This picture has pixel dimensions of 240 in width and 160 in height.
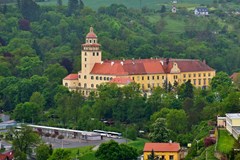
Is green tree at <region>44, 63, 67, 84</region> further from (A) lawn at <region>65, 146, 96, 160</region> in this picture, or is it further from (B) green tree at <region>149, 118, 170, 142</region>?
(B) green tree at <region>149, 118, 170, 142</region>

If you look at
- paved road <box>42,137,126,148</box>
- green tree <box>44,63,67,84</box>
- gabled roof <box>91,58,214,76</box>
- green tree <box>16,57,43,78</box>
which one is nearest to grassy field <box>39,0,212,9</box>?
green tree <box>16,57,43,78</box>

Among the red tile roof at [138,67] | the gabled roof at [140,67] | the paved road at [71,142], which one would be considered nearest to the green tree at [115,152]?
the paved road at [71,142]

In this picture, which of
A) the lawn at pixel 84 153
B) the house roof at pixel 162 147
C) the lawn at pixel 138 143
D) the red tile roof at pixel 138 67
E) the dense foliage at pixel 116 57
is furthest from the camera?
the red tile roof at pixel 138 67

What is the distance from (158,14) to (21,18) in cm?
2079

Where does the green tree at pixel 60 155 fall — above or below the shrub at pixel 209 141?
Result: below

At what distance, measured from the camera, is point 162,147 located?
6625cm

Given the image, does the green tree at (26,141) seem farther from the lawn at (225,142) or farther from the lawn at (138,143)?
the lawn at (225,142)

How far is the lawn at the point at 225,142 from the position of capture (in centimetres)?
5646

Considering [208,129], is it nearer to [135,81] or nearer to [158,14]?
[135,81]

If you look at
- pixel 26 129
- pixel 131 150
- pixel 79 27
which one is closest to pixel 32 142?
pixel 26 129

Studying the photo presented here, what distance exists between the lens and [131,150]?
68.7 meters

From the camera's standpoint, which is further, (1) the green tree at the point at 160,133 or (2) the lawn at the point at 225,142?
(1) the green tree at the point at 160,133

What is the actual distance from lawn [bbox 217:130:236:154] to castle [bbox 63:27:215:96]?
31.9m

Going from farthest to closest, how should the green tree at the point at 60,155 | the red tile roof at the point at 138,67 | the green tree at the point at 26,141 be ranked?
the red tile roof at the point at 138,67 → the green tree at the point at 26,141 → the green tree at the point at 60,155
